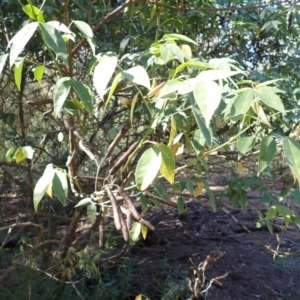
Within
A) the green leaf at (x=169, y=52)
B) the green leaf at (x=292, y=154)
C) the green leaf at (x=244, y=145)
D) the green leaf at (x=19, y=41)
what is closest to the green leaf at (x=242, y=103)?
the green leaf at (x=292, y=154)

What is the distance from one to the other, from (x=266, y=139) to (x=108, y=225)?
343 cm

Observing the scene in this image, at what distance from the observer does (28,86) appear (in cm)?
427

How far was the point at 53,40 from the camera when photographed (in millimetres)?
1340

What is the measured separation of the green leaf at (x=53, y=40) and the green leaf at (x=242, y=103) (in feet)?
1.44

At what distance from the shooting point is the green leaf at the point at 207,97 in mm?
1059

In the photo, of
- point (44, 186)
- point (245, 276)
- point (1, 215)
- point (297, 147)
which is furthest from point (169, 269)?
point (297, 147)

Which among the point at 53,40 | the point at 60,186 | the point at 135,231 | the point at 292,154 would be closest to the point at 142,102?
the point at 135,231

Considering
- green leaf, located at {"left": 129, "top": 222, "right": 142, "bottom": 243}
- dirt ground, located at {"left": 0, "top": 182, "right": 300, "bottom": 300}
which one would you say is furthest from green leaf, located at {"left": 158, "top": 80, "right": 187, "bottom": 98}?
dirt ground, located at {"left": 0, "top": 182, "right": 300, "bottom": 300}

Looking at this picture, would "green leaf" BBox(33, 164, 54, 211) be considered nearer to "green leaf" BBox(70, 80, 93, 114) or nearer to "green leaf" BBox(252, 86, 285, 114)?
"green leaf" BBox(70, 80, 93, 114)

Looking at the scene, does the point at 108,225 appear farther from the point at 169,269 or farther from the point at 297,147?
the point at 297,147

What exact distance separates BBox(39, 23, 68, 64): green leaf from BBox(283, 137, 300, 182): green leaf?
0.57 meters

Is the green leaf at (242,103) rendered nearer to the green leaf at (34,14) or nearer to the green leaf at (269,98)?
the green leaf at (269,98)

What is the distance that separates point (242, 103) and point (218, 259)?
3124 millimetres

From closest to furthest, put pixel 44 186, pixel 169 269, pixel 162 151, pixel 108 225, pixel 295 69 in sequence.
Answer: pixel 162 151 < pixel 44 186 < pixel 295 69 < pixel 169 269 < pixel 108 225
